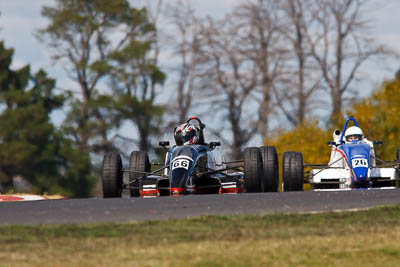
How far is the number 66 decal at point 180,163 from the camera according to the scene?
17.5 metres

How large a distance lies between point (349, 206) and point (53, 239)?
5034 mm

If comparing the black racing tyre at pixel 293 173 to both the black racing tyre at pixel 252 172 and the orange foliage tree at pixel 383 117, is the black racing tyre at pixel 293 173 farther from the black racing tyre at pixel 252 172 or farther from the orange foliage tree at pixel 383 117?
the orange foliage tree at pixel 383 117

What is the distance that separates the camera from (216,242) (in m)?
9.14

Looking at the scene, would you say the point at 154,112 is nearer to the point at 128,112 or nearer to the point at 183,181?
the point at 128,112

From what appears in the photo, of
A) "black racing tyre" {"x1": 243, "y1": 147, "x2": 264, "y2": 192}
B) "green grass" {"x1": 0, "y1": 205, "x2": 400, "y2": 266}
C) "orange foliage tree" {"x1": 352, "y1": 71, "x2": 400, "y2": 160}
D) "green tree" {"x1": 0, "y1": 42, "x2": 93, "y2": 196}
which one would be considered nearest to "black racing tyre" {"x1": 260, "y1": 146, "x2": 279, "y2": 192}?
"black racing tyre" {"x1": 243, "y1": 147, "x2": 264, "y2": 192}

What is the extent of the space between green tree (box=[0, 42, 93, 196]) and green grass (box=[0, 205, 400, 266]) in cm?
3679

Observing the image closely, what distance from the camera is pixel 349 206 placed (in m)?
12.5

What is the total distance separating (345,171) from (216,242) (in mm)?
12159

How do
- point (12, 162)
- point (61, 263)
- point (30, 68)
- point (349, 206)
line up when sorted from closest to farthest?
point (61, 263) → point (349, 206) → point (12, 162) → point (30, 68)

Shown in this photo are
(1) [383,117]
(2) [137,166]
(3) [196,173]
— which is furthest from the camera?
(1) [383,117]

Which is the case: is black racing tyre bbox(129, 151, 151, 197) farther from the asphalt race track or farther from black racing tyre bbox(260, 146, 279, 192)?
the asphalt race track

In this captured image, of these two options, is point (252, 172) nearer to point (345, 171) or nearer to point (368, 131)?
point (345, 171)

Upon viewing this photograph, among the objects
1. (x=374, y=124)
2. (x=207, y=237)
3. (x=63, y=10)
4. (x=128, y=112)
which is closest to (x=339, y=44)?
(x=374, y=124)

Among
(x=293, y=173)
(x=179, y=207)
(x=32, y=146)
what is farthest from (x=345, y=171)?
(x=32, y=146)
